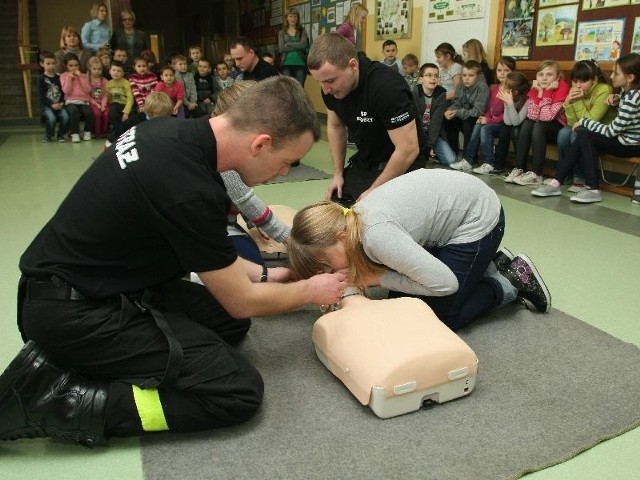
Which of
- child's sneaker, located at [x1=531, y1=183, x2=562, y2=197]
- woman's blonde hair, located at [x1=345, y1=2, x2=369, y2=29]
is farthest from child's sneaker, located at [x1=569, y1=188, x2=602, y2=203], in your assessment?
woman's blonde hair, located at [x1=345, y1=2, x2=369, y2=29]

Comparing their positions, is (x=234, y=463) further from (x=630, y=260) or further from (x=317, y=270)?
(x=630, y=260)

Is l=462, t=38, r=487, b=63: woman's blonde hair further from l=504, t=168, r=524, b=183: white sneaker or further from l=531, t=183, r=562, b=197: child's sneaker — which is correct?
l=531, t=183, r=562, b=197: child's sneaker

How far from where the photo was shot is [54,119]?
6746 millimetres

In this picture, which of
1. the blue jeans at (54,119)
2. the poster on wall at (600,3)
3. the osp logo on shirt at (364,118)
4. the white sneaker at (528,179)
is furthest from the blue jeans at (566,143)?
the blue jeans at (54,119)

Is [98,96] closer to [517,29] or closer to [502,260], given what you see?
[517,29]

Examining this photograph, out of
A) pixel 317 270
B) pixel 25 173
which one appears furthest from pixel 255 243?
pixel 25 173

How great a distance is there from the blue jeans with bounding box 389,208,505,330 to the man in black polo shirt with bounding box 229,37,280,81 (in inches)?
124

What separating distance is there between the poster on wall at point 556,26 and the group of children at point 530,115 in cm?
28

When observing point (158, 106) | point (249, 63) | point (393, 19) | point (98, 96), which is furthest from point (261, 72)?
point (98, 96)

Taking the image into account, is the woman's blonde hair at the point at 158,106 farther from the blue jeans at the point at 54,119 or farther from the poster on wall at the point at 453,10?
the blue jeans at the point at 54,119

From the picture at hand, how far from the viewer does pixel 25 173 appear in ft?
15.8

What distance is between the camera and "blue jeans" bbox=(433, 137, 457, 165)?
520 cm

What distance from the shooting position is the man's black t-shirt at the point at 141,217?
4.24 ft

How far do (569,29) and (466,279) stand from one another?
133 inches
